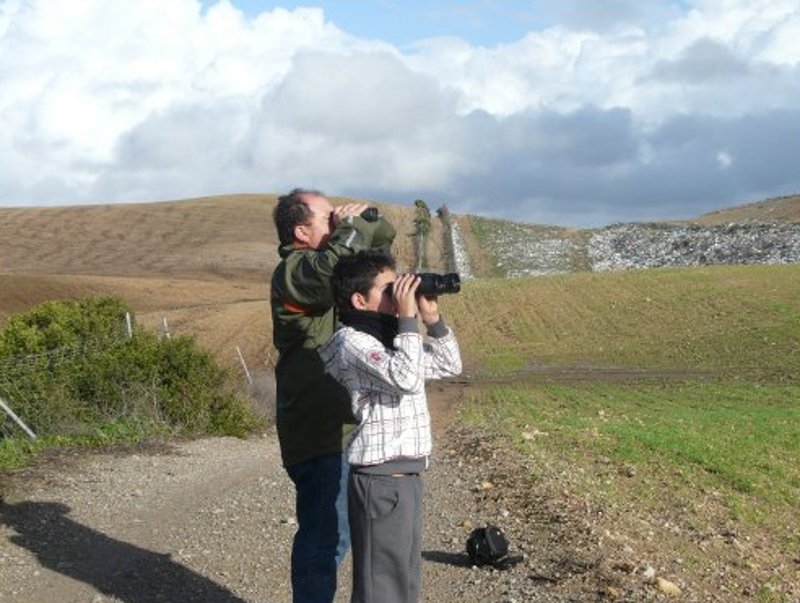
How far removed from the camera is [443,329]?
16.3ft

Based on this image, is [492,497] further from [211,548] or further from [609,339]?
[609,339]

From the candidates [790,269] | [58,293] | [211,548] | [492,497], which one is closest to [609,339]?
[790,269]

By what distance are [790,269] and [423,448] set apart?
48836mm

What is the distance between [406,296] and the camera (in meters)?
4.67

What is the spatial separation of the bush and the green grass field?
439 centimetres

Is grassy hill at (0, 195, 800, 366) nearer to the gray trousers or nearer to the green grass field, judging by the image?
the green grass field

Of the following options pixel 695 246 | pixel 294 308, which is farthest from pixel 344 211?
pixel 695 246

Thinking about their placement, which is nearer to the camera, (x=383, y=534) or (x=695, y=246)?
(x=383, y=534)

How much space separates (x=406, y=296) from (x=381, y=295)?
0.64 feet

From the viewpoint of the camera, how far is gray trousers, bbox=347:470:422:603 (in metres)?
4.73

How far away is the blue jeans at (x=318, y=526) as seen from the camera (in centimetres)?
526

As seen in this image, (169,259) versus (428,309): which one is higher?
(169,259)

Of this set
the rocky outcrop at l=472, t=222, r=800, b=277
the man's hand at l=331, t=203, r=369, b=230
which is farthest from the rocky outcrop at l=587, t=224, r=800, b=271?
the man's hand at l=331, t=203, r=369, b=230

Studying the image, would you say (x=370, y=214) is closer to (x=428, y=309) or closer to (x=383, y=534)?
(x=428, y=309)
